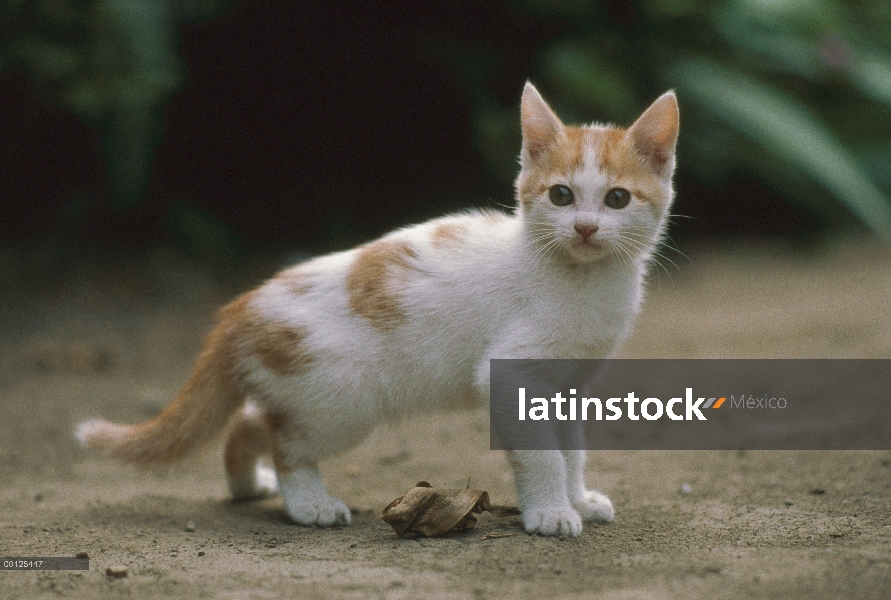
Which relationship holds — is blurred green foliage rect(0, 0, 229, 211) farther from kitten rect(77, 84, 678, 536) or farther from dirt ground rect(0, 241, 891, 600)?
kitten rect(77, 84, 678, 536)

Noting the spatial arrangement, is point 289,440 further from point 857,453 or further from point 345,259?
point 857,453

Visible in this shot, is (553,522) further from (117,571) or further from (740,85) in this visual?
(740,85)

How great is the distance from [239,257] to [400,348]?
3.69 m

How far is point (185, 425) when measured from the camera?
311 centimetres

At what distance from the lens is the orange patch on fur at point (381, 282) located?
290cm

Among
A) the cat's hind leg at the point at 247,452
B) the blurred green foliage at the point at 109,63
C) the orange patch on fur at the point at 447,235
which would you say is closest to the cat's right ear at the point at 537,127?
the orange patch on fur at the point at 447,235

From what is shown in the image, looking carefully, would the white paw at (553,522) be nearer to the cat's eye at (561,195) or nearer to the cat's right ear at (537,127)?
the cat's eye at (561,195)

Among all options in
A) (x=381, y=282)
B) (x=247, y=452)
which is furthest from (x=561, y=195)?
(x=247, y=452)

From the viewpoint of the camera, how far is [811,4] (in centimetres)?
645

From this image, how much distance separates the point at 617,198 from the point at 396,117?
4.30m

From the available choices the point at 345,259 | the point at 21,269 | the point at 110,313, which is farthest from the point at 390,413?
the point at 21,269

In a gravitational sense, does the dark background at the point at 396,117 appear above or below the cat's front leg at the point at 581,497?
above

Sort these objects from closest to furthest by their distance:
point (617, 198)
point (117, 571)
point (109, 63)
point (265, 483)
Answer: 1. point (117, 571)
2. point (617, 198)
3. point (265, 483)
4. point (109, 63)

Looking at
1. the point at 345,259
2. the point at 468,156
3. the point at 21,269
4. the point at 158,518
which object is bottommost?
the point at 158,518
